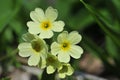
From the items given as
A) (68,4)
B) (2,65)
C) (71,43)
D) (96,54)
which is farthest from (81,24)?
(71,43)

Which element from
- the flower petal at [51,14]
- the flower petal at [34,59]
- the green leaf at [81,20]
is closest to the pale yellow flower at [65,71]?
the flower petal at [34,59]

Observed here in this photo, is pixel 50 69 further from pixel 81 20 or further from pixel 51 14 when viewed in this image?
pixel 81 20

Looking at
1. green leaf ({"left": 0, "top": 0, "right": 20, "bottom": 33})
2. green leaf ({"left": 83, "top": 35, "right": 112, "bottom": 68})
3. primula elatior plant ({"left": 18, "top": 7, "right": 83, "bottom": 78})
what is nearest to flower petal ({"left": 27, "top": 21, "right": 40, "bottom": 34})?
primula elatior plant ({"left": 18, "top": 7, "right": 83, "bottom": 78})

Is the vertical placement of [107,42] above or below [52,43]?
below

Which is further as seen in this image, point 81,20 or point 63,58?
point 81,20

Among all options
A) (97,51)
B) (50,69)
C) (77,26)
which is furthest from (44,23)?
(77,26)

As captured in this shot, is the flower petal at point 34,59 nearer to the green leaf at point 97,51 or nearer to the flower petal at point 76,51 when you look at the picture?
the flower petal at point 76,51

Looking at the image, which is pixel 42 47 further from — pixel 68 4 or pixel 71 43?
pixel 68 4

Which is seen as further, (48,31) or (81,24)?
(81,24)
